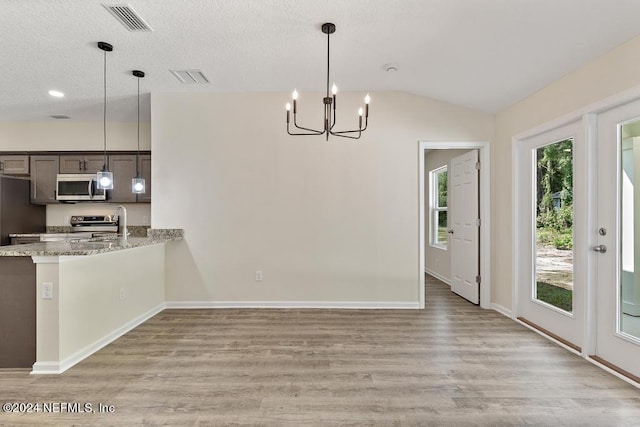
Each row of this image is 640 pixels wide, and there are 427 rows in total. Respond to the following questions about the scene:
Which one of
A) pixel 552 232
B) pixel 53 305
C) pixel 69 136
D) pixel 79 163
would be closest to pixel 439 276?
pixel 552 232

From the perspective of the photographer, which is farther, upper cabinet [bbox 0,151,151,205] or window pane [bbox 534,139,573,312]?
upper cabinet [bbox 0,151,151,205]

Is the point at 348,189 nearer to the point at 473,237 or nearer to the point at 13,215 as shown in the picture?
the point at 473,237

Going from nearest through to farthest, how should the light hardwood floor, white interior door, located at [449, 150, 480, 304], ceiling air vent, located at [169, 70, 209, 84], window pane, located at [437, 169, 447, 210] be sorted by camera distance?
the light hardwood floor → ceiling air vent, located at [169, 70, 209, 84] → white interior door, located at [449, 150, 480, 304] → window pane, located at [437, 169, 447, 210]

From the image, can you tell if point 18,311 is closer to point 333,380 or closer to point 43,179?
point 333,380

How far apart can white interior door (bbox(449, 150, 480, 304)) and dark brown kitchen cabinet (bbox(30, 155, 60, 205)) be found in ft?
20.6

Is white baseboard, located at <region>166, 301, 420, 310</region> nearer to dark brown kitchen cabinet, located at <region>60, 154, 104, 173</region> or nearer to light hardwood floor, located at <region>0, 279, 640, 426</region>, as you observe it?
light hardwood floor, located at <region>0, 279, 640, 426</region>

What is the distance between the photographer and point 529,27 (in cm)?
253

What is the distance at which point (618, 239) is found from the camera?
2592 millimetres

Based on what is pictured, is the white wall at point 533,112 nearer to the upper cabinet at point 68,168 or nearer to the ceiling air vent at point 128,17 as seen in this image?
the ceiling air vent at point 128,17

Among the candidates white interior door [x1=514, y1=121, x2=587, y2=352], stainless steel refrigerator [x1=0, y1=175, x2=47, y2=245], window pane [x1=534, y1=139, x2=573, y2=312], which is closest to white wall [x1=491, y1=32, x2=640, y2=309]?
white interior door [x1=514, y1=121, x2=587, y2=352]

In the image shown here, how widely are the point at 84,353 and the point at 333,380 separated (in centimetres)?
219

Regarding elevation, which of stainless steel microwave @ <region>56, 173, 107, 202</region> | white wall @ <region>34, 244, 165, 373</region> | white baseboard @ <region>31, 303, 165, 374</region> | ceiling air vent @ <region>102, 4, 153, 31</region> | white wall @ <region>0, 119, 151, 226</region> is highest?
ceiling air vent @ <region>102, 4, 153, 31</region>

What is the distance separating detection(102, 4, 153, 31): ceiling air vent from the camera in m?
2.47

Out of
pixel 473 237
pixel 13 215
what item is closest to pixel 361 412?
pixel 473 237
